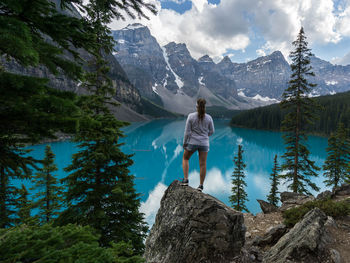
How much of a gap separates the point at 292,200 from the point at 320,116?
109 metres

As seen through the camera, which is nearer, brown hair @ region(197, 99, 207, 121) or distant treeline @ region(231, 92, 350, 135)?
brown hair @ region(197, 99, 207, 121)

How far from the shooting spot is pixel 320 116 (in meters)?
95.2

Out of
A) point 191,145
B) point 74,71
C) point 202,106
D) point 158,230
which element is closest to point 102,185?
point 158,230

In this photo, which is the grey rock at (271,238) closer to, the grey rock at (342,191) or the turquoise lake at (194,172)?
the grey rock at (342,191)

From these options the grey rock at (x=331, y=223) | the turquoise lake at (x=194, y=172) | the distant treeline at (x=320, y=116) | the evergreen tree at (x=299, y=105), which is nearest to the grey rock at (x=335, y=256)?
the grey rock at (x=331, y=223)

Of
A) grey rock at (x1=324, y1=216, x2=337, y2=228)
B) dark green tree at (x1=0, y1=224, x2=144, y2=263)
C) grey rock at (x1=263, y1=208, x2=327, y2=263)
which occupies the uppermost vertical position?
dark green tree at (x1=0, y1=224, x2=144, y2=263)

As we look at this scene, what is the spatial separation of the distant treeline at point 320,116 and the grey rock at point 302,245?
3420 inches

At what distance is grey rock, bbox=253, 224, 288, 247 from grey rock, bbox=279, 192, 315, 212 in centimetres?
417

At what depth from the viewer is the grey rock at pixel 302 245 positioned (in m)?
4.64

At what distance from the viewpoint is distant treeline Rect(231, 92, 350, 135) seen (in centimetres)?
8775

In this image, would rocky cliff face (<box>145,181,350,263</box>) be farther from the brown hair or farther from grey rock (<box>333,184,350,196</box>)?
grey rock (<box>333,184,350,196</box>)

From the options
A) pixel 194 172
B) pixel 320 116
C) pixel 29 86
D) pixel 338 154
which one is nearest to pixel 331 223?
pixel 29 86

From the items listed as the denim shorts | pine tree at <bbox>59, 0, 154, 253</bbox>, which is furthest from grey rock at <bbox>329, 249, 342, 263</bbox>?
pine tree at <bbox>59, 0, 154, 253</bbox>

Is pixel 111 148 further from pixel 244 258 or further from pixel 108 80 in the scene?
pixel 244 258
